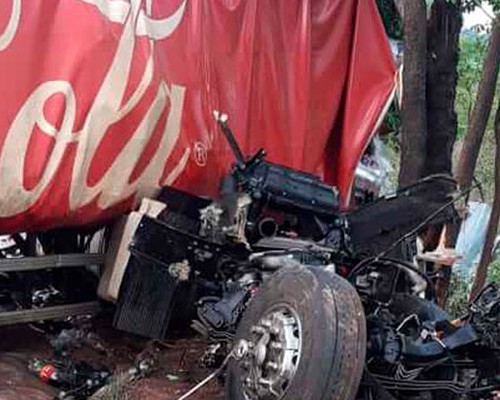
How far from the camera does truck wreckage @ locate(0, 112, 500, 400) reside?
3453 mm

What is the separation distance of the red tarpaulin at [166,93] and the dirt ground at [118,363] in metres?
0.80

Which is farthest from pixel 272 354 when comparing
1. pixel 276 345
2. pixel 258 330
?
pixel 258 330

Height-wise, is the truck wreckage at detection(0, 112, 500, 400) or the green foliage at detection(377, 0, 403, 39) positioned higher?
the green foliage at detection(377, 0, 403, 39)

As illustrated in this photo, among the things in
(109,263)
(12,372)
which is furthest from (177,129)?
(12,372)

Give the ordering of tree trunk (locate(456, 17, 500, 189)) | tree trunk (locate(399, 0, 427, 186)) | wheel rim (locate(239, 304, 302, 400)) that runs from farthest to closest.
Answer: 1. tree trunk (locate(456, 17, 500, 189))
2. tree trunk (locate(399, 0, 427, 186))
3. wheel rim (locate(239, 304, 302, 400))

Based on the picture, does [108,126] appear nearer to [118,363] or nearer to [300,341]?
[118,363]

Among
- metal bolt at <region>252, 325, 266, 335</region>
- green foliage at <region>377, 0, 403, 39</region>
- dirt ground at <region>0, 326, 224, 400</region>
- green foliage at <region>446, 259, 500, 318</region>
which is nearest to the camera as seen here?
metal bolt at <region>252, 325, 266, 335</region>

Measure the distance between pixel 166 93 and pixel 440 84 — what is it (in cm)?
207

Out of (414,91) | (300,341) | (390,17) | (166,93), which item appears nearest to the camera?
(300,341)

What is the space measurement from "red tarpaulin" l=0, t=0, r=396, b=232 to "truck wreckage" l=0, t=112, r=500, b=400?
28cm

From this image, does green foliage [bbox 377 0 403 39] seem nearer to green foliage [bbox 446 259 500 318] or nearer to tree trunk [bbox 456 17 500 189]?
tree trunk [bbox 456 17 500 189]

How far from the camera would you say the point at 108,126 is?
4426 mm

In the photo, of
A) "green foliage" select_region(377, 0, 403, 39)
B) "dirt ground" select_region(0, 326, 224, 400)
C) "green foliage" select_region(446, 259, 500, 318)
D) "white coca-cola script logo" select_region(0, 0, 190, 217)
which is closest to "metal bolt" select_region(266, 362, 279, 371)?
"dirt ground" select_region(0, 326, 224, 400)

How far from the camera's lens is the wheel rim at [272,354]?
135 inches
